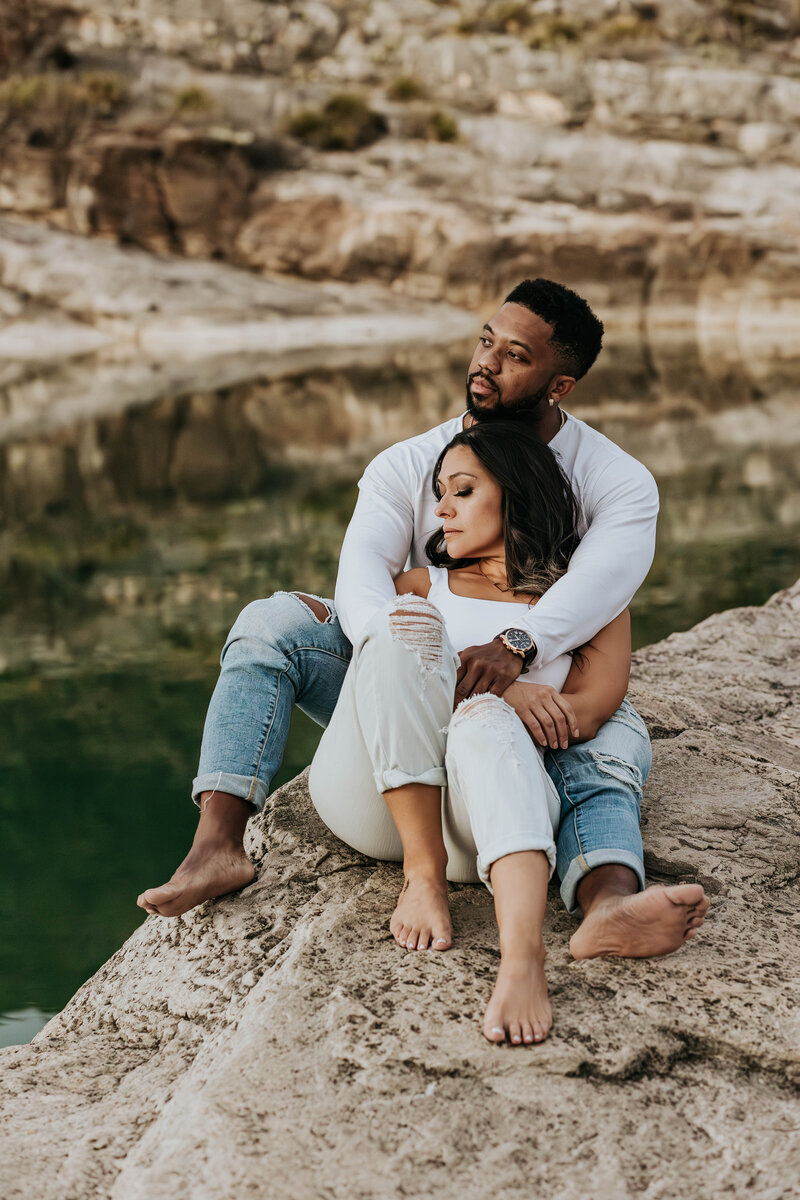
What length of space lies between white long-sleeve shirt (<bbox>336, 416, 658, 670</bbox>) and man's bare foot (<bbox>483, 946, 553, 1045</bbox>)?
2.26ft

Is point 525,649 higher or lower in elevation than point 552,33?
lower

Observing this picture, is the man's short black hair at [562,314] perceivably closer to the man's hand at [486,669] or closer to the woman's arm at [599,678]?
the woman's arm at [599,678]

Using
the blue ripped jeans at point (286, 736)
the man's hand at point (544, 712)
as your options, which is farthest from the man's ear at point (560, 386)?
the man's hand at point (544, 712)

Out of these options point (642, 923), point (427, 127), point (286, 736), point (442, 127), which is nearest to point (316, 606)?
point (286, 736)

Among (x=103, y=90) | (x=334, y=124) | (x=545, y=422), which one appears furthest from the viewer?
(x=334, y=124)

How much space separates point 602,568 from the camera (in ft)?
8.08

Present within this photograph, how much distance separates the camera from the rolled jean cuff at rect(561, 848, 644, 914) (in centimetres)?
208

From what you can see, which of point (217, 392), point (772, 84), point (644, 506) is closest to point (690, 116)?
point (772, 84)

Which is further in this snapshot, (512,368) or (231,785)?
(512,368)

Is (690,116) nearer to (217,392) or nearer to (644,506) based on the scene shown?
(217,392)

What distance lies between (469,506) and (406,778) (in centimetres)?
73

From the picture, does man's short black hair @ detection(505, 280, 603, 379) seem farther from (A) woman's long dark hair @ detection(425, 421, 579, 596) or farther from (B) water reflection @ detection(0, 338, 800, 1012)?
(B) water reflection @ detection(0, 338, 800, 1012)

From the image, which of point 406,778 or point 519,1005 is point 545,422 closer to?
point 406,778

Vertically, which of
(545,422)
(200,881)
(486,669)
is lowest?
(200,881)
